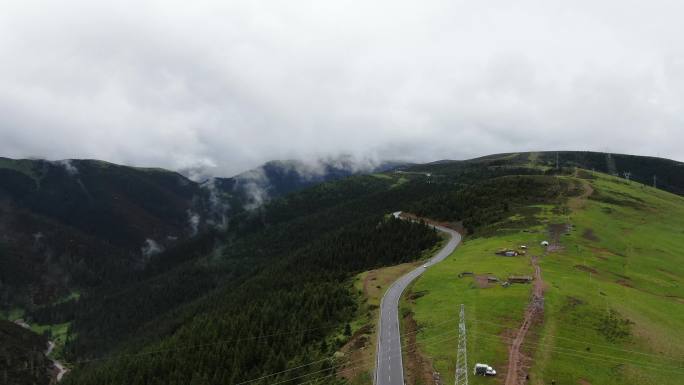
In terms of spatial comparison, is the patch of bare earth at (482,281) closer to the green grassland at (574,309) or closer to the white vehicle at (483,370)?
the green grassland at (574,309)

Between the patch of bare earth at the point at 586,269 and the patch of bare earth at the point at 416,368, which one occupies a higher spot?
the patch of bare earth at the point at 586,269

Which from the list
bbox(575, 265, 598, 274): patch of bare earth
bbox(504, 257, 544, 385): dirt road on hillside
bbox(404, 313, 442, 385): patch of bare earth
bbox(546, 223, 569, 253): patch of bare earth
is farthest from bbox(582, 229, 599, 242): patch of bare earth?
bbox(404, 313, 442, 385): patch of bare earth

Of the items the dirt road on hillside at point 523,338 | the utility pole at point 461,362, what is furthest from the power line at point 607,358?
the utility pole at point 461,362

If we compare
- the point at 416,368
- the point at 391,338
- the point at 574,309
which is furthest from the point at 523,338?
the point at 391,338

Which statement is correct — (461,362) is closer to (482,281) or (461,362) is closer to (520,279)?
(482,281)

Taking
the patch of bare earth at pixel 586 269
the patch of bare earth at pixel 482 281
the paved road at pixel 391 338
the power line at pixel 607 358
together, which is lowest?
the paved road at pixel 391 338

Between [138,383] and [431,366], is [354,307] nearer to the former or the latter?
[431,366]

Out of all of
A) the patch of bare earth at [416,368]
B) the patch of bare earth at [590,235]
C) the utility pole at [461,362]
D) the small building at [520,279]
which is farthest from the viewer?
the patch of bare earth at [590,235]

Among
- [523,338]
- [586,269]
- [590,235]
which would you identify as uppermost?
[590,235]
